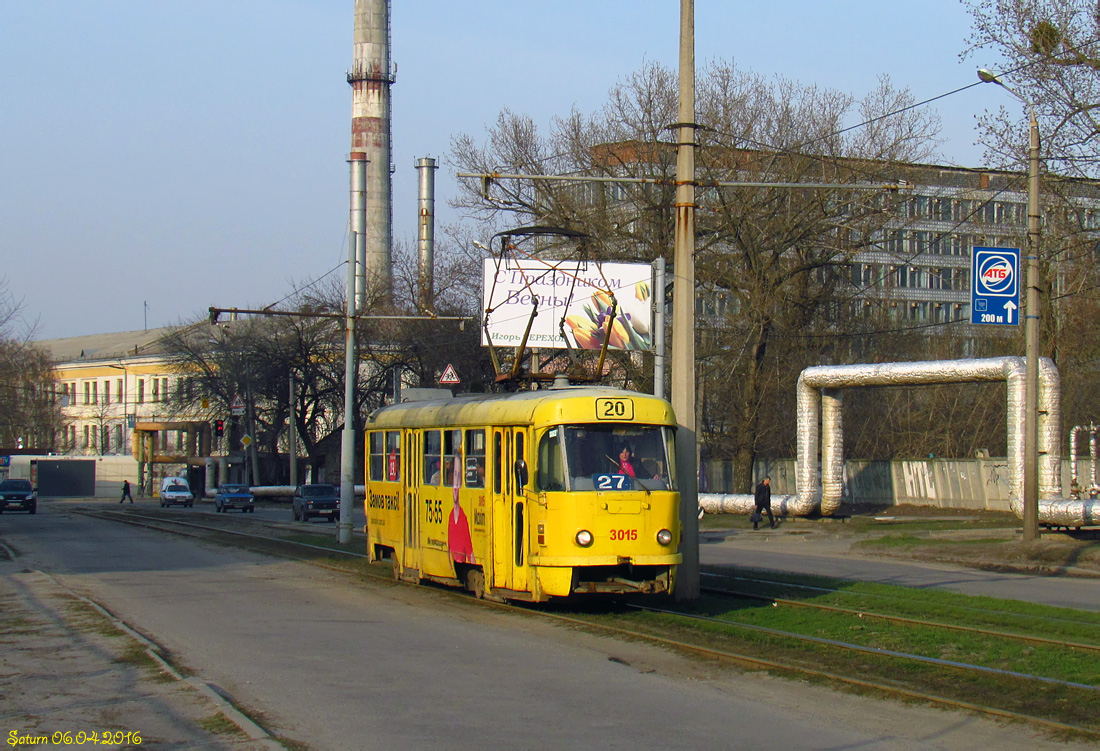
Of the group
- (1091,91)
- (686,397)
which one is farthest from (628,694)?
(1091,91)

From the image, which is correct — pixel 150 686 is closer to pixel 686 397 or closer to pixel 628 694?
pixel 628 694

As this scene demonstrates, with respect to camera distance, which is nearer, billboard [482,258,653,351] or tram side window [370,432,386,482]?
tram side window [370,432,386,482]

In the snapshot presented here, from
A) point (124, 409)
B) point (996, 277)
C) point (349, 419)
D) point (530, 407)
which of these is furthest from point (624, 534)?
point (124, 409)

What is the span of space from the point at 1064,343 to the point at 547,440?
30.5 metres

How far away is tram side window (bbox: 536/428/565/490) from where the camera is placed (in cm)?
1316

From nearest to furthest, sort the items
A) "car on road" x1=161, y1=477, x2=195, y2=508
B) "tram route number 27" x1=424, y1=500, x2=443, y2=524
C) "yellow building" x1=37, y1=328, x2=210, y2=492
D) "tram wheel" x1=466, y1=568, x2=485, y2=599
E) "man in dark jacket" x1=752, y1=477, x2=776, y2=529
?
"tram wheel" x1=466, y1=568, x2=485, y2=599 < "tram route number 27" x1=424, y1=500, x2=443, y2=524 < "man in dark jacket" x1=752, y1=477, x2=776, y2=529 < "car on road" x1=161, y1=477, x2=195, y2=508 < "yellow building" x1=37, y1=328, x2=210, y2=492

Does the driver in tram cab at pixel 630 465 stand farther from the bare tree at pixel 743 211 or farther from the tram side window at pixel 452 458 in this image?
the bare tree at pixel 743 211

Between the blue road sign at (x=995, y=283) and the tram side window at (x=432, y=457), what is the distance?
10.9 meters

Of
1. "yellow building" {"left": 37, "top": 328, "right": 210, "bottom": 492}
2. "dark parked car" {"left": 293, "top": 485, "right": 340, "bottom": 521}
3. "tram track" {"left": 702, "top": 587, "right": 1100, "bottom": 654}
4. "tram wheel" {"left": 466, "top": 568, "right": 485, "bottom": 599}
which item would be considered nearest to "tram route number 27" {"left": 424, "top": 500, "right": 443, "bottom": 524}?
"tram wheel" {"left": 466, "top": 568, "right": 485, "bottom": 599}

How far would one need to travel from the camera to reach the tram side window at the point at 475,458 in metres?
14.7

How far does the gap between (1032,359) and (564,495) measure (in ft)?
43.7

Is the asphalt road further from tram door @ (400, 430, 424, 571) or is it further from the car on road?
the car on road

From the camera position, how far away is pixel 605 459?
13.3 m

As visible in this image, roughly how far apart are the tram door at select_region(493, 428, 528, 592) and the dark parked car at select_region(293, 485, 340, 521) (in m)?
28.8
